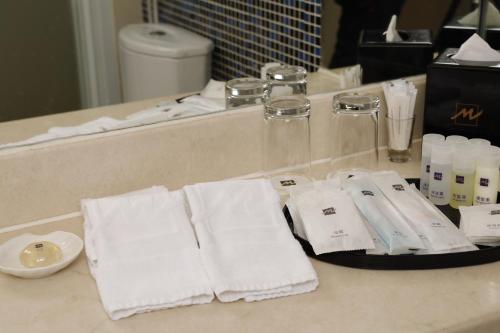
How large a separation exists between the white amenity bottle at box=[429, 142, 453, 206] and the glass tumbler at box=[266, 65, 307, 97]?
332 mm

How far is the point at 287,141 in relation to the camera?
4.68 feet

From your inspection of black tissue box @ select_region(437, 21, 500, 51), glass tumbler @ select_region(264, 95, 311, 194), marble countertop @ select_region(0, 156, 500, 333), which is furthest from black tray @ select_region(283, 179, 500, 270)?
black tissue box @ select_region(437, 21, 500, 51)

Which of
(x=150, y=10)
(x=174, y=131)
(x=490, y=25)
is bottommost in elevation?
(x=174, y=131)

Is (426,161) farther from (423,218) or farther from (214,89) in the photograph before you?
(214,89)

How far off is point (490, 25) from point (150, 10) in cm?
84

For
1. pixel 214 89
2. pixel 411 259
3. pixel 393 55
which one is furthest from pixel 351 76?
pixel 411 259

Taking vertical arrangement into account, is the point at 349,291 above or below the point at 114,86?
below

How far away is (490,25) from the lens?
1.67 m

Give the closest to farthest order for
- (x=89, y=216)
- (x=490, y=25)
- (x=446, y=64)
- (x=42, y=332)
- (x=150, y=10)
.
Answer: (x=42, y=332) → (x=89, y=216) → (x=150, y=10) → (x=446, y=64) → (x=490, y=25)

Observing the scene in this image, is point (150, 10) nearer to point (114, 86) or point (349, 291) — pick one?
point (114, 86)

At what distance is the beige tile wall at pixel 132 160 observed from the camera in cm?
125

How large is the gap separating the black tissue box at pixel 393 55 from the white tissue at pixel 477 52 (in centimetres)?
15

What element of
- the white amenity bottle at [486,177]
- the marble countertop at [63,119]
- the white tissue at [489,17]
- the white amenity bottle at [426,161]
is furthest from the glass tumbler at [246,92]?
the white tissue at [489,17]

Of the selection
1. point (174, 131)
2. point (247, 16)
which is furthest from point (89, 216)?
point (247, 16)
